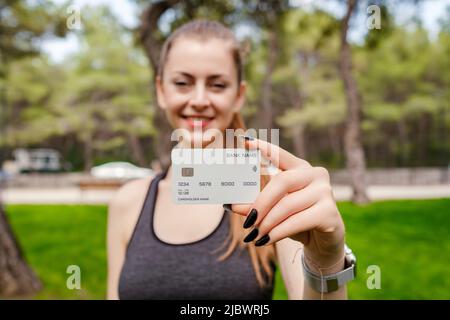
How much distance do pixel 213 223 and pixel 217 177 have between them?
16.7 inches

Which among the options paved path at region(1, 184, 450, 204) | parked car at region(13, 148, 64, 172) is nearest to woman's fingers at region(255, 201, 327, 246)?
paved path at region(1, 184, 450, 204)

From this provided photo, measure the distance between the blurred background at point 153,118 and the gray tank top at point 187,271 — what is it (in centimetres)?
236

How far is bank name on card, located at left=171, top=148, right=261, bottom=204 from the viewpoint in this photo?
→ 2.34ft

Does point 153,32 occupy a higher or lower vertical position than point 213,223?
higher

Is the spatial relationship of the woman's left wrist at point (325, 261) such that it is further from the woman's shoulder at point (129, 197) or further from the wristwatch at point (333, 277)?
the woman's shoulder at point (129, 197)

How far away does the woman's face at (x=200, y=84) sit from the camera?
3.07ft

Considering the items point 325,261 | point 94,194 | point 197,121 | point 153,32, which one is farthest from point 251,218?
point 94,194

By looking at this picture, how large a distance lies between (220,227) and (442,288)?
1.80 m

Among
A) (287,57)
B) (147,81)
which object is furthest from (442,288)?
(147,81)

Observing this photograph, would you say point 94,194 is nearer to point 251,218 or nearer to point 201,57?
point 201,57

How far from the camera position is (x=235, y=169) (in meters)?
0.72

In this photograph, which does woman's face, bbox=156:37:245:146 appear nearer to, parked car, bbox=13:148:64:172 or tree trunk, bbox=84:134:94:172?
tree trunk, bbox=84:134:94:172

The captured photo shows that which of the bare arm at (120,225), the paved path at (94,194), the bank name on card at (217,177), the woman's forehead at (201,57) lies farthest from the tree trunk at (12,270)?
the bank name on card at (217,177)

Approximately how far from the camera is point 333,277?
0.80 metres
